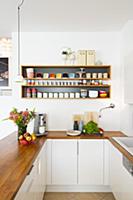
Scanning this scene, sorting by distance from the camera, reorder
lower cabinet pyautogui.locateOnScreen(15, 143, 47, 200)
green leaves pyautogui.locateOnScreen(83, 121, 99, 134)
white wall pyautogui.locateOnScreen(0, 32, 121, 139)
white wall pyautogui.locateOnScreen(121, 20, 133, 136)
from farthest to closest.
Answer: white wall pyautogui.locateOnScreen(0, 32, 121, 139)
green leaves pyautogui.locateOnScreen(83, 121, 99, 134)
white wall pyautogui.locateOnScreen(121, 20, 133, 136)
lower cabinet pyautogui.locateOnScreen(15, 143, 47, 200)

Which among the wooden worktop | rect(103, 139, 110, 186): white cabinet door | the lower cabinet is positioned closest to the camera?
the wooden worktop

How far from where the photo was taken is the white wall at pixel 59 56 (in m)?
3.93

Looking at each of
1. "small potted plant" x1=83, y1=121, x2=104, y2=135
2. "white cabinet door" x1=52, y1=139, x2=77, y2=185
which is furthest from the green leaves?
"white cabinet door" x1=52, y1=139, x2=77, y2=185

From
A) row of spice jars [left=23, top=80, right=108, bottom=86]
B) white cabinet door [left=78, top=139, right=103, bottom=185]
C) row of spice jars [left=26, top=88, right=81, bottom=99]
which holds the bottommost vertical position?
white cabinet door [left=78, top=139, right=103, bottom=185]

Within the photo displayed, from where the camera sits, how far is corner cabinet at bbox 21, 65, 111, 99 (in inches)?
150

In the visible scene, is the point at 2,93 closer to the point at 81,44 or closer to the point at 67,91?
the point at 67,91

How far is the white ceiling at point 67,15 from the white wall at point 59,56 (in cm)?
17

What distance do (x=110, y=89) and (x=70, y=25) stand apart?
1.31 metres

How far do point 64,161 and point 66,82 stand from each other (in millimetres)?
1377

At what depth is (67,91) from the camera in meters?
3.95

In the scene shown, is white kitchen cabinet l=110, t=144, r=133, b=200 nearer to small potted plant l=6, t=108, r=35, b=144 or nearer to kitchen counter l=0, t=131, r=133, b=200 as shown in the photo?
kitchen counter l=0, t=131, r=133, b=200

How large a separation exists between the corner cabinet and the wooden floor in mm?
1584

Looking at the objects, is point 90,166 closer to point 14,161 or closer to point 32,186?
point 32,186

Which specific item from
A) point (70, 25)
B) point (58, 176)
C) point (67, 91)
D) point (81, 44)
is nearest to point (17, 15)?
point (70, 25)
